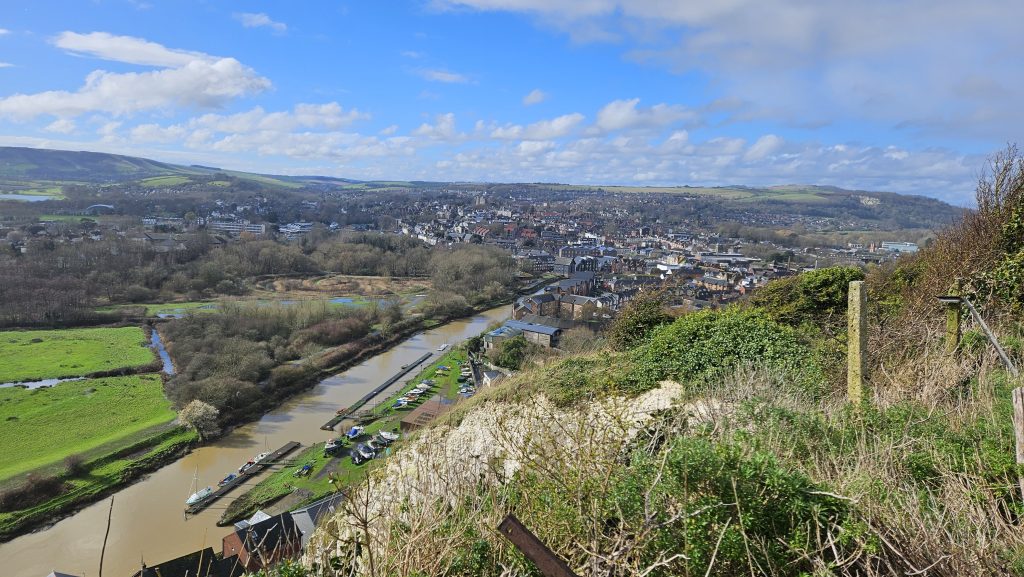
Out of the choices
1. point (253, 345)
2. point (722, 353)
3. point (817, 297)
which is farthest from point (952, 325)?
point (253, 345)

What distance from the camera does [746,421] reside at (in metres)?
3.40

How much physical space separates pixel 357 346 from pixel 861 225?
7954 cm

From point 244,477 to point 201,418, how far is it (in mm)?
3304

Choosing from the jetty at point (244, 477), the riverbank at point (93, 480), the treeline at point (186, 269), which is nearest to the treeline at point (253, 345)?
the riverbank at point (93, 480)

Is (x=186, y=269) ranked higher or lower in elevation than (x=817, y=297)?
lower

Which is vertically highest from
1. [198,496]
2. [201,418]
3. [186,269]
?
[186,269]

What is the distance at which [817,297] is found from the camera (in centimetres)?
1030

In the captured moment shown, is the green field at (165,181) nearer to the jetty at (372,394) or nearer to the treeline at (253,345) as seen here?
the treeline at (253,345)

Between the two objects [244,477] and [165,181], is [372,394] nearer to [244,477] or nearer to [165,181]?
[244,477]

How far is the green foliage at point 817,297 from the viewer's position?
32.6 ft

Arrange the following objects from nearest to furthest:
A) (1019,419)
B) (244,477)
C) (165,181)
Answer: (1019,419) → (244,477) → (165,181)

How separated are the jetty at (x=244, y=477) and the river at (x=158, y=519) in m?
0.20

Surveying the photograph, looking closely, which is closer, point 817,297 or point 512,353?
point 817,297

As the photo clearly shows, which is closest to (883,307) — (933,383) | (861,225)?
(933,383)
